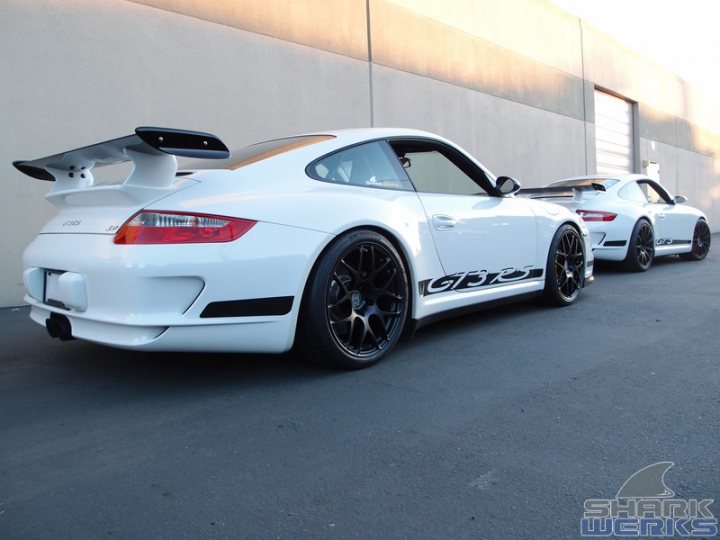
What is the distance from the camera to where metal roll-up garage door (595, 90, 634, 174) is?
16016 millimetres

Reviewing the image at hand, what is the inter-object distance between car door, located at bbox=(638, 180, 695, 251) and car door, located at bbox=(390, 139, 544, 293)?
161 inches

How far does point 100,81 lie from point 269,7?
2.50 m

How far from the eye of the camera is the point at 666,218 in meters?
7.95

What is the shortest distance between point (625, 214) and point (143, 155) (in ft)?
19.8

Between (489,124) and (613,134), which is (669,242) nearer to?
(489,124)

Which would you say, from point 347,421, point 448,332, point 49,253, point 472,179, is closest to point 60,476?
point 347,421

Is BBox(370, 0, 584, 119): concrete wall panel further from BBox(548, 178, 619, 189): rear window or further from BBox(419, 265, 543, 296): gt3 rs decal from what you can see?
BBox(419, 265, 543, 296): gt3 rs decal

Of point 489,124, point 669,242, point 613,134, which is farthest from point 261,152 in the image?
point 613,134

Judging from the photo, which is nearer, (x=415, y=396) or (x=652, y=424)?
(x=652, y=424)

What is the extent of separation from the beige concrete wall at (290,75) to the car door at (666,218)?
3.68 m

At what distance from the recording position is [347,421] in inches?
96.4

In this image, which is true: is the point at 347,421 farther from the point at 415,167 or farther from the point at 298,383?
the point at 415,167

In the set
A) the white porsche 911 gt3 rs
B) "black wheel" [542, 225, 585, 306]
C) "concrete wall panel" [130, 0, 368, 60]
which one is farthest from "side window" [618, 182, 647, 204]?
the white porsche 911 gt3 rs

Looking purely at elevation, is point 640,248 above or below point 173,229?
below
